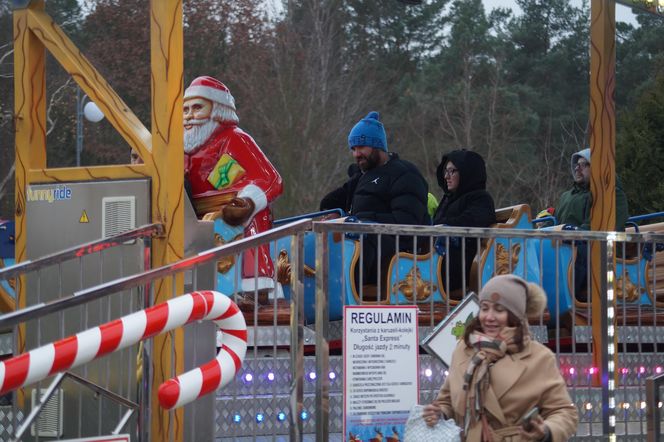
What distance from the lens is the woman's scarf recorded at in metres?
5.31

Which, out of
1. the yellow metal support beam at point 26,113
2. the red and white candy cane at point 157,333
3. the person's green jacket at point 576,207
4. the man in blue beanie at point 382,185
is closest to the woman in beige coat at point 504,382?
the red and white candy cane at point 157,333

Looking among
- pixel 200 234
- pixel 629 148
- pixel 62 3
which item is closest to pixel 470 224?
pixel 200 234

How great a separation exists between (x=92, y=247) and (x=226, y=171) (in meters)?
2.77

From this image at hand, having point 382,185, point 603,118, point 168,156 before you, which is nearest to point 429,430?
point 168,156

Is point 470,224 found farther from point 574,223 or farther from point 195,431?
point 195,431

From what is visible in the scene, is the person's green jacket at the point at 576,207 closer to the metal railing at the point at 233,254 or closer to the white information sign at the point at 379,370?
the white information sign at the point at 379,370

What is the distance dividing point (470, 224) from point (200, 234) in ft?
11.1

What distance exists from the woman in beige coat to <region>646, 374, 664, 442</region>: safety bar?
1.76m

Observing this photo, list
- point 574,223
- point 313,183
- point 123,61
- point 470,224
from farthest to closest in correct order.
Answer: point 313,183 → point 123,61 → point 574,223 → point 470,224

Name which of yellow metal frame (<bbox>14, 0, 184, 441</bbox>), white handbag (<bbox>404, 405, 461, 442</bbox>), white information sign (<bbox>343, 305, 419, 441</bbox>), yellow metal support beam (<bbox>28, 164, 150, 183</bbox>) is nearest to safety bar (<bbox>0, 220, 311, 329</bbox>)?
yellow metal frame (<bbox>14, 0, 184, 441</bbox>)

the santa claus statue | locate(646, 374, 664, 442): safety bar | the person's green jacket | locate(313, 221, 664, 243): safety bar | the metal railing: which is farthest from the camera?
Result: the person's green jacket

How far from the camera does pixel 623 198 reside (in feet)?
34.0

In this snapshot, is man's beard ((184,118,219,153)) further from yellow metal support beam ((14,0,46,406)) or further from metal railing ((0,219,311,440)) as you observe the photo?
metal railing ((0,219,311,440))

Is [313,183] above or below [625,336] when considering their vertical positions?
above
